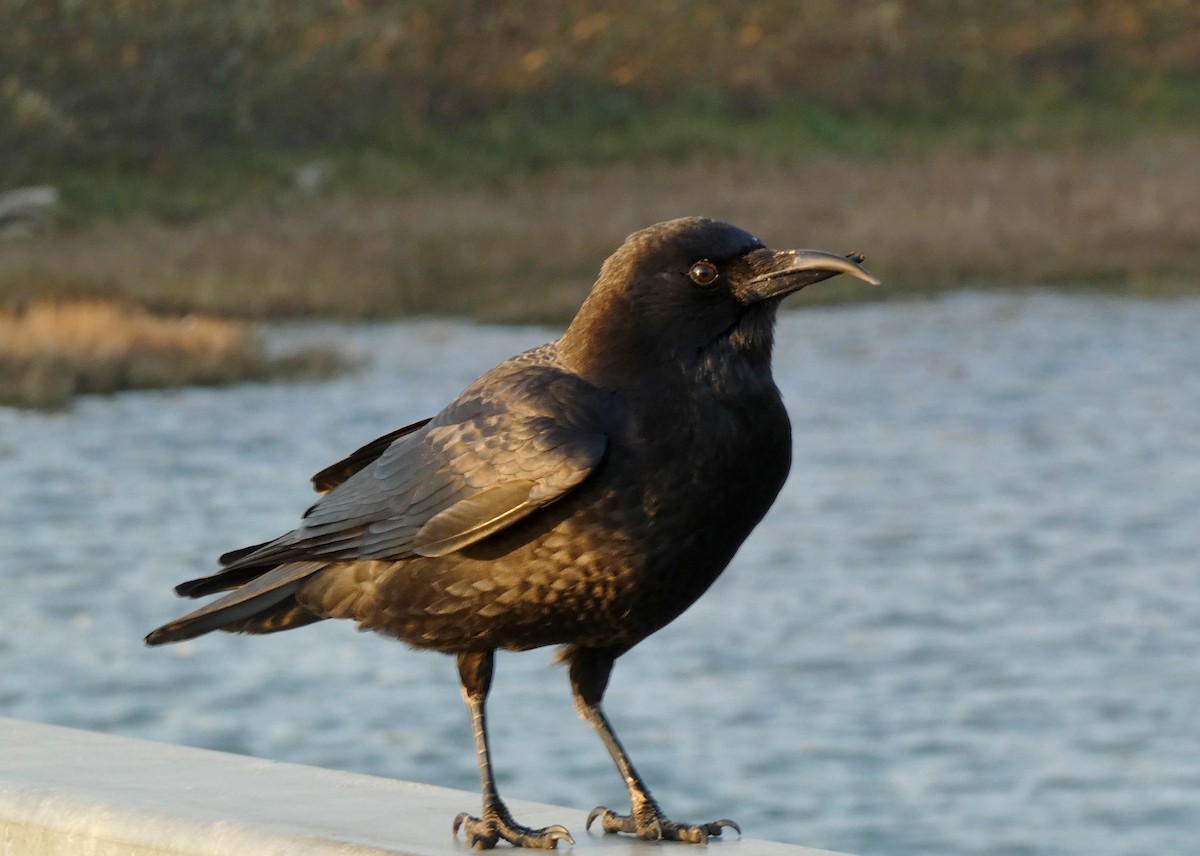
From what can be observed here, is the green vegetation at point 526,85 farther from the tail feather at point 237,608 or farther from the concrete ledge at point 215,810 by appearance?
the concrete ledge at point 215,810

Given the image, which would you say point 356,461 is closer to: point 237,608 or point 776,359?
point 237,608

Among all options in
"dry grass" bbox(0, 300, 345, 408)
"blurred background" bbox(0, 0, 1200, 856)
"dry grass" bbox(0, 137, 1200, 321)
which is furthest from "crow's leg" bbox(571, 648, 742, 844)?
"dry grass" bbox(0, 137, 1200, 321)

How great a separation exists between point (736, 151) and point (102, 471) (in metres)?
17.1

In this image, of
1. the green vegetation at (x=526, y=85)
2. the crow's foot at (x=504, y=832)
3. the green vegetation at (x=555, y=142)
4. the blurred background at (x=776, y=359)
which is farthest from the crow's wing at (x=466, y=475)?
the green vegetation at (x=526, y=85)

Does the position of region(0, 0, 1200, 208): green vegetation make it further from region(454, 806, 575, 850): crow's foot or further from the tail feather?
region(454, 806, 575, 850): crow's foot

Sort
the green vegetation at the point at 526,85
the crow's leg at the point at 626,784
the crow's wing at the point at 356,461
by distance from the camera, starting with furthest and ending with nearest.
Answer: the green vegetation at the point at 526,85, the crow's wing at the point at 356,461, the crow's leg at the point at 626,784

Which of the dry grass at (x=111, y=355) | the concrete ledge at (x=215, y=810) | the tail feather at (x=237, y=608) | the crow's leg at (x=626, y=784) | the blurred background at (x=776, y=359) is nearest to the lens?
the concrete ledge at (x=215, y=810)

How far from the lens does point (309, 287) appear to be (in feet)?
77.2

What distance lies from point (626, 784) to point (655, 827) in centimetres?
15

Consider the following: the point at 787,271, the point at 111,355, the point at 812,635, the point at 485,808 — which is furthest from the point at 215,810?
the point at 111,355

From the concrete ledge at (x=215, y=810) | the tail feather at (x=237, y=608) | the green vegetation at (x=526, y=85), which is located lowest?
the green vegetation at (x=526, y=85)

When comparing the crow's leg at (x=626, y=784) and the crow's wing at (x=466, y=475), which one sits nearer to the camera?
the crow's wing at (x=466, y=475)

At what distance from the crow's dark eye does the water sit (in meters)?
4.91

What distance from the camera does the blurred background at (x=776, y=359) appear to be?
407 inches
